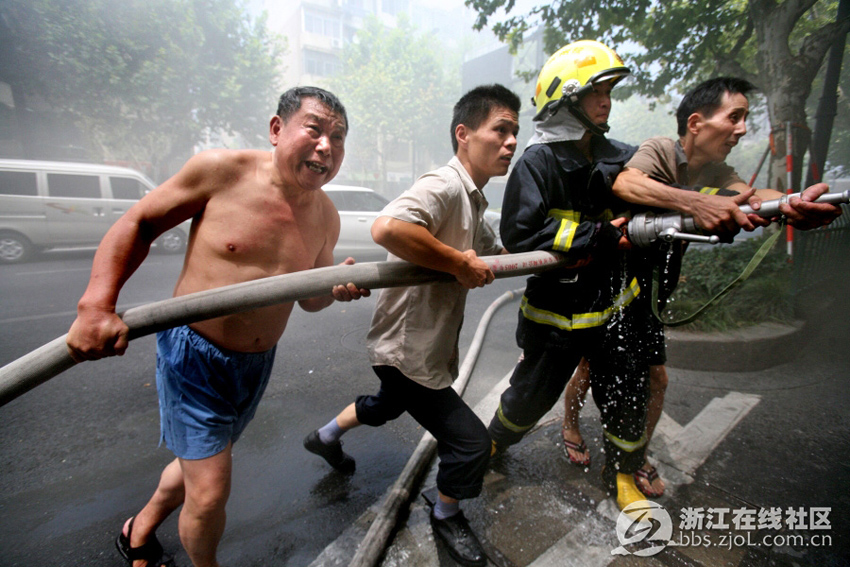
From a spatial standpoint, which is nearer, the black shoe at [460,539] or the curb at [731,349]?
the black shoe at [460,539]

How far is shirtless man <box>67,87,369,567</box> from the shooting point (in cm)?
154

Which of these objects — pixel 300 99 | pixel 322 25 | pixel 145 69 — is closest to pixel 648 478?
pixel 300 99

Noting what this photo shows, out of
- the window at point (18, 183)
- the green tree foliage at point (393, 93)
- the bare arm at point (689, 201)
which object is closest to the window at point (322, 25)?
the green tree foliage at point (393, 93)

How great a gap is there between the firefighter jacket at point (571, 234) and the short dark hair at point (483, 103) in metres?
0.25

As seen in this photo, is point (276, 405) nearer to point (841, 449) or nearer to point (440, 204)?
point (440, 204)

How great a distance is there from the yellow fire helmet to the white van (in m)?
10.9

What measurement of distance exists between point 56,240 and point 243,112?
603 inches

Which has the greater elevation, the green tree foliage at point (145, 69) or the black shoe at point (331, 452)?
the green tree foliage at point (145, 69)

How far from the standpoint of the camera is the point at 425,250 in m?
1.48

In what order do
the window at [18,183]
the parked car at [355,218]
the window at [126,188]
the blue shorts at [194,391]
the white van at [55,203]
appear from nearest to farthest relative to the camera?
1. the blue shorts at [194,391]
2. the window at [18,183]
3. the white van at [55,203]
4. the parked car at [355,218]
5. the window at [126,188]

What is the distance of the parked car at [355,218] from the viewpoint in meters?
9.05

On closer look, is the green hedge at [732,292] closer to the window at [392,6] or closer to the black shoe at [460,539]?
the black shoe at [460,539]

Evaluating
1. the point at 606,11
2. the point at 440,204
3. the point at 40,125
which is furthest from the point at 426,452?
the point at 40,125

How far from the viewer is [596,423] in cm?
299
